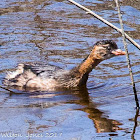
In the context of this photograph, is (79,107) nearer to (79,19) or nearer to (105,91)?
(105,91)

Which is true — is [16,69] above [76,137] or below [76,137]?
below

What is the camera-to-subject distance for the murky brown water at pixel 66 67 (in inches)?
289

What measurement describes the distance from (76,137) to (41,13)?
930cm

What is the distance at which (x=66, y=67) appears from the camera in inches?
445

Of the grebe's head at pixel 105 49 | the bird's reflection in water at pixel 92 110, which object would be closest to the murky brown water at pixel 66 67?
the bird's reflection in water at pixel 92 110

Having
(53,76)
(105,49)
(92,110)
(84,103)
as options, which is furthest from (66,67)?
(92,110)

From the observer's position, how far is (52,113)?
8133 millimetres

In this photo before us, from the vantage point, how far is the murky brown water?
24.1 feet

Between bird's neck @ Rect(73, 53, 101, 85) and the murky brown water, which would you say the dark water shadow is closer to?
the murky brown water

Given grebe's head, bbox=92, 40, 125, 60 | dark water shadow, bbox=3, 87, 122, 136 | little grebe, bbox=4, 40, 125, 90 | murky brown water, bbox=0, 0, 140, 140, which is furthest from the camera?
little grebe, bbox=4, 40, 125, 90

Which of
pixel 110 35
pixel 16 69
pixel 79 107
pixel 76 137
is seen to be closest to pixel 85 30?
pixel 110 35

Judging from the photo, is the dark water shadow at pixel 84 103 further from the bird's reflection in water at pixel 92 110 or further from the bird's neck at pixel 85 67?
the bird's neck at pixel 85 67

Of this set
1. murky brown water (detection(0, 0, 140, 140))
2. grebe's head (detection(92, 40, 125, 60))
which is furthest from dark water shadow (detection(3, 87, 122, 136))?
grebe's head (detection(92, 40, 125, 60))

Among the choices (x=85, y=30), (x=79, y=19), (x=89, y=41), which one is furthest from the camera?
(x=79, y=19)
